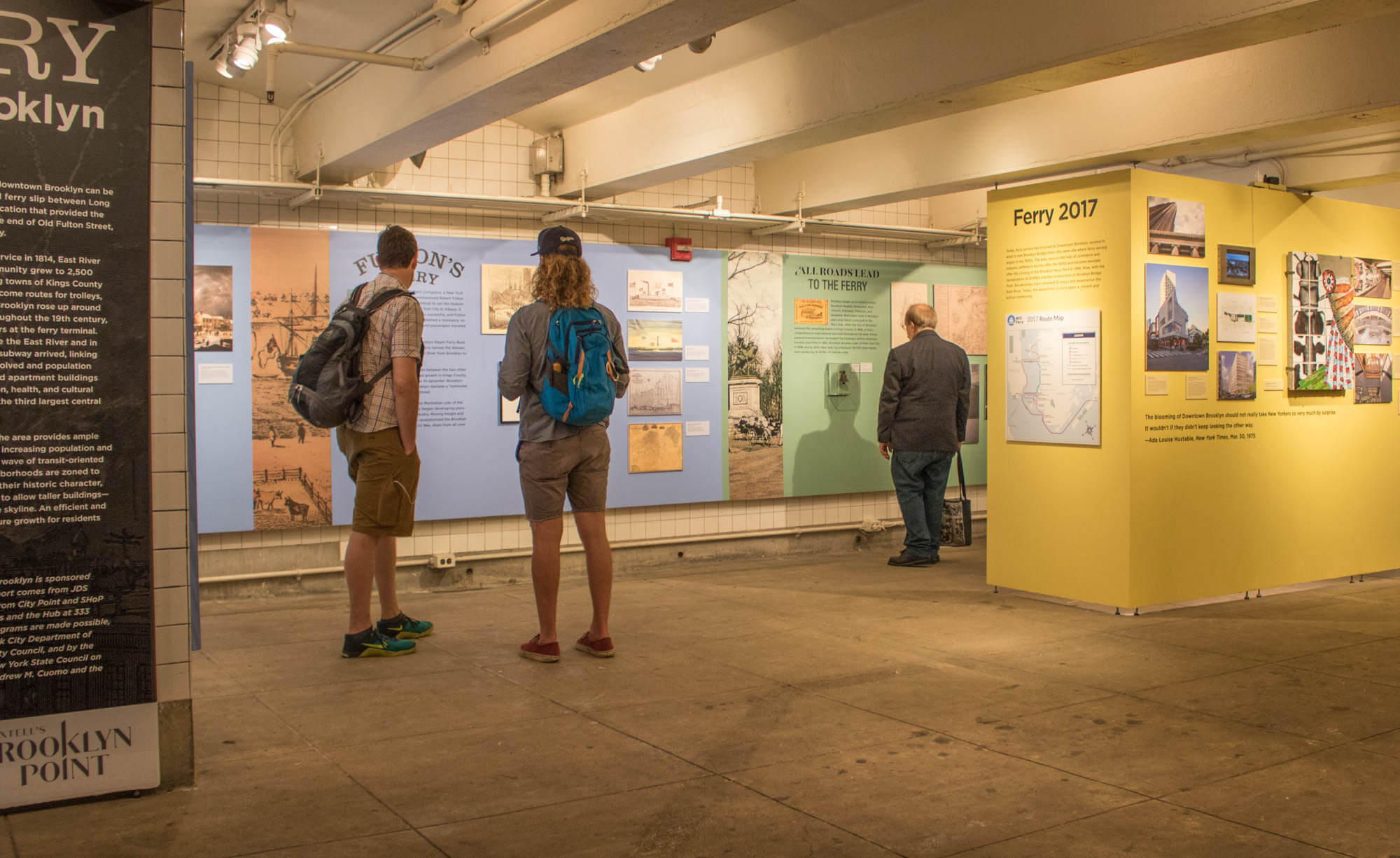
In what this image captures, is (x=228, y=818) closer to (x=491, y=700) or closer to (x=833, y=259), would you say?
(x=491, y=700)

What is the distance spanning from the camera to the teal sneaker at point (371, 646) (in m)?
4.95

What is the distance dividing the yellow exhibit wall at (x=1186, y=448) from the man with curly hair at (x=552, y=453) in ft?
9.14

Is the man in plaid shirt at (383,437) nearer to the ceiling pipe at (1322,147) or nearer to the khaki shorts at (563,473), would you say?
the khaki shorts at (563,473)

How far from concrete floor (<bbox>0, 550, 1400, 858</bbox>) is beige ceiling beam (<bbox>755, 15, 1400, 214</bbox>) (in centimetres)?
252

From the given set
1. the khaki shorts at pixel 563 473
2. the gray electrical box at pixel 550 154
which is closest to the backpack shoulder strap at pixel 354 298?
the khaki shorts at pixel 563 473

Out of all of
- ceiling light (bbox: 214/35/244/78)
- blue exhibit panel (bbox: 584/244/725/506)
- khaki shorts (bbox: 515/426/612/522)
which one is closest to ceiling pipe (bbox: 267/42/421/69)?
ceiling light (bbox: 214/35/244/78)

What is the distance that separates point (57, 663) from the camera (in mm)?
3074

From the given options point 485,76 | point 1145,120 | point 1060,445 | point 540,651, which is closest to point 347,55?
point 485,76

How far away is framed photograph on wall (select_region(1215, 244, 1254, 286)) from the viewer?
6332 millimetres

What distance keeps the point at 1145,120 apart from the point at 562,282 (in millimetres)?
3357

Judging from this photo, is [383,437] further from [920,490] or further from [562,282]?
[920,490]

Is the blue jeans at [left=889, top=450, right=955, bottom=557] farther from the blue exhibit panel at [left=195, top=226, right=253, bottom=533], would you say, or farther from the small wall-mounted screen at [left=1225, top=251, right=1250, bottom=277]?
the blue exhibit panel at [left=195, top=226, right=253, bottom=533]

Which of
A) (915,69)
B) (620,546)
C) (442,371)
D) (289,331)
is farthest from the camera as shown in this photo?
(620,546)

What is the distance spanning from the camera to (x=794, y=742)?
12.3 ft
